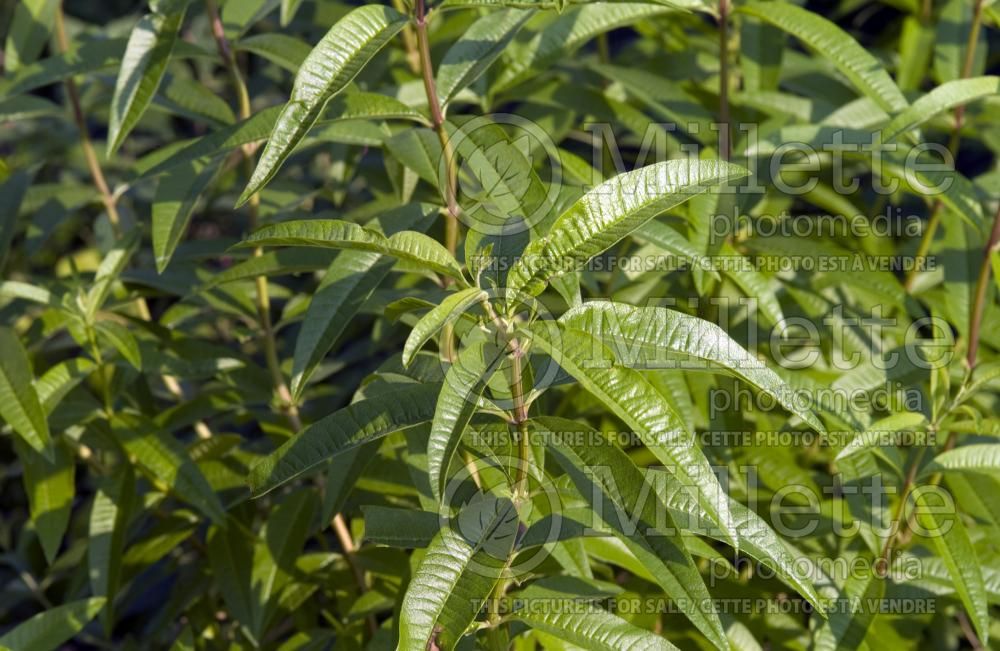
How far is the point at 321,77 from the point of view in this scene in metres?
1.00

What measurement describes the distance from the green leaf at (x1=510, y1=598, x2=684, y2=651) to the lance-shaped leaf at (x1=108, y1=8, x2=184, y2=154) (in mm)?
776

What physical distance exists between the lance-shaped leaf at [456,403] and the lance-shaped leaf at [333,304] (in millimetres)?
248

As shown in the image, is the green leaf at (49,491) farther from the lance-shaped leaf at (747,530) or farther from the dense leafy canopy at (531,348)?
the lance-shaped leaf at (747,530)

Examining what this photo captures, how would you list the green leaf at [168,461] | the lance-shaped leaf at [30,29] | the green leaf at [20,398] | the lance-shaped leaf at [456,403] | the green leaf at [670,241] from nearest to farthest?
the lance-shaped leaf at [456,403], the green leaf at [670,241], the green leaf at [20,398], the green leaf at [168,461], the lance-shaped leaf at [30,29]

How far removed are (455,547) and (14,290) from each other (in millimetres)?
802

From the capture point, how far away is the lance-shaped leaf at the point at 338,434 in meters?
1.00

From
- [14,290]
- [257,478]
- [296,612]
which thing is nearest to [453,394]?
[257,478]

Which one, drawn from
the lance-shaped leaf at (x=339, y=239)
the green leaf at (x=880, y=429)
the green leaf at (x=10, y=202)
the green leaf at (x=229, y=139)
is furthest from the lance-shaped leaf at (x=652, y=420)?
the green leaf at (x=10, y=202)

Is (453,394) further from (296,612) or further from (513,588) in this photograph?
(296,612)

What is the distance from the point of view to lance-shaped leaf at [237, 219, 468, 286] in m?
0.96

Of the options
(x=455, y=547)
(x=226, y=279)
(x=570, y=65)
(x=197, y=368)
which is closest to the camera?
(x=455, y=547)

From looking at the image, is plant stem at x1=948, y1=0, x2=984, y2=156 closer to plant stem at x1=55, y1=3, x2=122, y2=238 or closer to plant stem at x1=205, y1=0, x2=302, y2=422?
plant stem at x1=205, y1=0, x2=302, y2=422

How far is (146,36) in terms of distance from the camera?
1.36 m

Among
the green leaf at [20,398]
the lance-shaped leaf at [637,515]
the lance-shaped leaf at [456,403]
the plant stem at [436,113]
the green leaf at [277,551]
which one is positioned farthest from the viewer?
the green leaf at [277,551]
